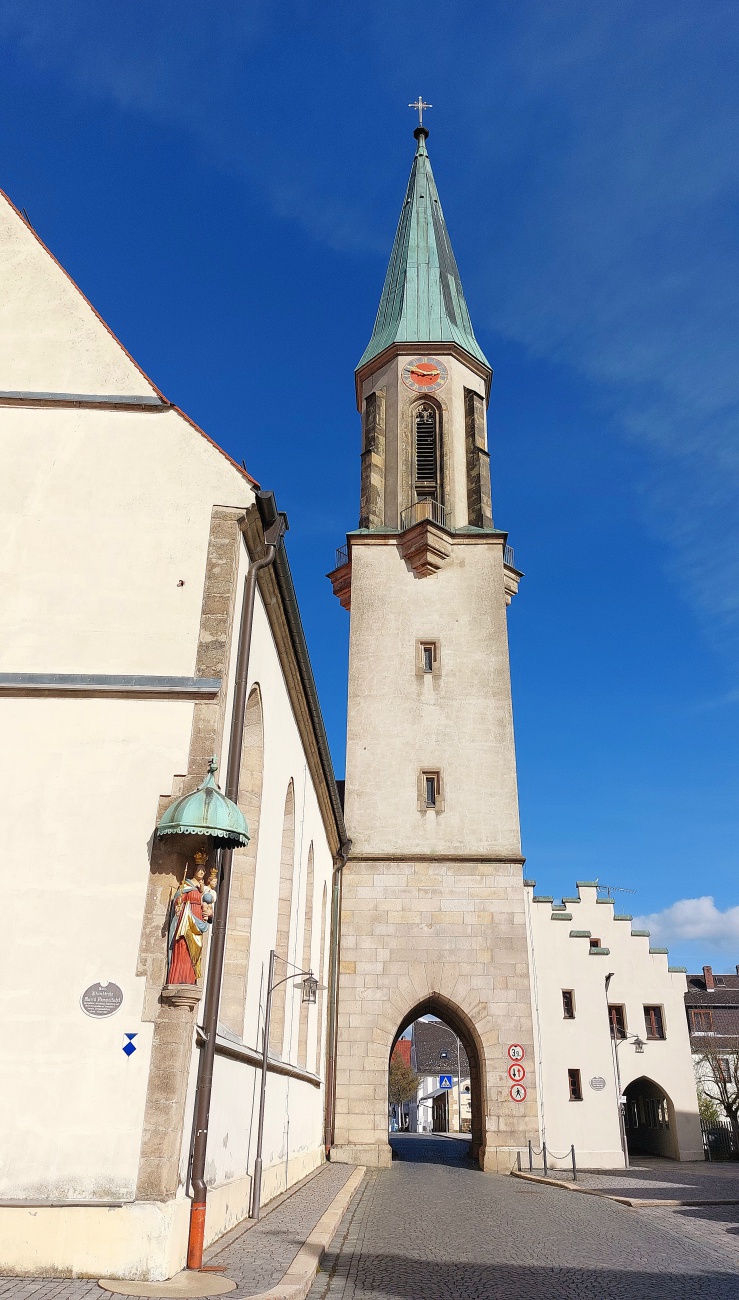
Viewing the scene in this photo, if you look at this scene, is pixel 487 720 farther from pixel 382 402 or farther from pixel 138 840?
pixel 138 840

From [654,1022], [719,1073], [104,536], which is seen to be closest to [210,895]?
[104,536]

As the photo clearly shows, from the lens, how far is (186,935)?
8133 millimetres

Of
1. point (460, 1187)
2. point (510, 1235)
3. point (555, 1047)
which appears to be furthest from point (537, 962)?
point (510, 1235)

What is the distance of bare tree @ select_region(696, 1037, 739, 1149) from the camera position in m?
36.4

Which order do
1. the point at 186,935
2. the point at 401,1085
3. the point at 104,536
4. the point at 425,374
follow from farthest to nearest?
the point at 401,1085 < the point at 425,374 < the point at 104,536 < the point at 186,935

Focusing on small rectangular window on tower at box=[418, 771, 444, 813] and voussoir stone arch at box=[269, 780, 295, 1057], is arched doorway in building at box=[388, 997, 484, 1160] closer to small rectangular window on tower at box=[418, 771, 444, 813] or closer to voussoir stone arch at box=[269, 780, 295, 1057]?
small rectangular window on tower at box=[418, 771, 444, 813]

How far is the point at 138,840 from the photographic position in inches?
345

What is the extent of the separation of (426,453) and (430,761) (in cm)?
975

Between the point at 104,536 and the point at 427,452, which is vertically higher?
the point at 427,452

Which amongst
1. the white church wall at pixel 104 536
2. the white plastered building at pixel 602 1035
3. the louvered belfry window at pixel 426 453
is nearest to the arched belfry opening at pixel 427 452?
the louvered belfry window at pixel 426 453

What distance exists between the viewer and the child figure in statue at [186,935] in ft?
26.7

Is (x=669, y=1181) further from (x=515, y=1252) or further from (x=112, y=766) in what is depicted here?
(x=112, y=766)

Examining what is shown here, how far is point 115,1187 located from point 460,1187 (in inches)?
436

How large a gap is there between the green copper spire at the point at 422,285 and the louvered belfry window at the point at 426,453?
8.46 ft
